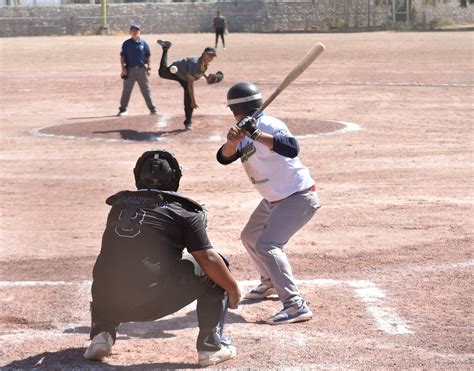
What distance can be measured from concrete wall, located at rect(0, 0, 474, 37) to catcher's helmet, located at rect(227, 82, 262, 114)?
5944cm

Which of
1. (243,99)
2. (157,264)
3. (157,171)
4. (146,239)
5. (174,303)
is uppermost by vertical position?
(243,99)

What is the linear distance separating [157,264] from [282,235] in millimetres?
1762

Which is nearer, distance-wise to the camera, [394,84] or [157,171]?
[157,171]

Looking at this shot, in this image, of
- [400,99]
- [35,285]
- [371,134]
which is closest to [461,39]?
[400,99]

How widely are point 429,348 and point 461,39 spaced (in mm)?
46171

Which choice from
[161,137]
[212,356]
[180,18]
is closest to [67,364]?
[212,356]

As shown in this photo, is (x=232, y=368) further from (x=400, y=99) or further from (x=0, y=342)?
(x=400, y=99)

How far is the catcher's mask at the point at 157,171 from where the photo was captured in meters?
6.39

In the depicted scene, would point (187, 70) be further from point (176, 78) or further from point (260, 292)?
point (260, 292)

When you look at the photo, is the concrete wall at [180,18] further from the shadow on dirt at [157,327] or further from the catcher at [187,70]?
the shadow on dirt at [157,327]

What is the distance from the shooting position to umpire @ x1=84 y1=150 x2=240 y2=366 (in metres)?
6.30

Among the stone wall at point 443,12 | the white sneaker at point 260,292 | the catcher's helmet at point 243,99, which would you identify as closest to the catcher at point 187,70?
the white sneaker at point 260,292

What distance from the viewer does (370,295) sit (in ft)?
27.8

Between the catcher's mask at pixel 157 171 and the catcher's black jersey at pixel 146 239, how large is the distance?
8cm
